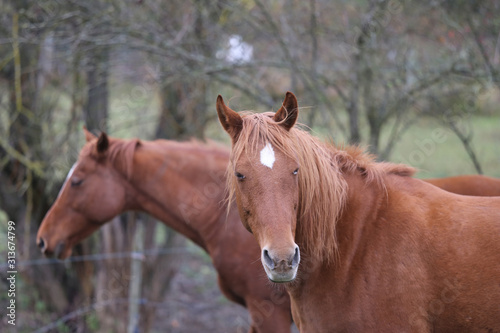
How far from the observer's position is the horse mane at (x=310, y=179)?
2.39 m

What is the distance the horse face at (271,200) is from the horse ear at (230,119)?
0.19 feet

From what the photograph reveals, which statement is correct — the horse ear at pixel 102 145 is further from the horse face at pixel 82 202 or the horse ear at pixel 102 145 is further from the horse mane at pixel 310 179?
the horse mane at pixel 310 179

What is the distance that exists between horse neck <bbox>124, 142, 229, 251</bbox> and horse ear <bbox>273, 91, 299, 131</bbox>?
1.52m

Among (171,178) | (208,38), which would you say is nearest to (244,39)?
(208,38)

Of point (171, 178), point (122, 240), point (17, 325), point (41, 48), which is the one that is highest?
point (41, 48)

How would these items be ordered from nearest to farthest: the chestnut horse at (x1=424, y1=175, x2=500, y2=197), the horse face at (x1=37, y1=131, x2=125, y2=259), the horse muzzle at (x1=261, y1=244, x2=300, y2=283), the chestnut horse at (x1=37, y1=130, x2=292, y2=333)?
the horse muzzle at (x1=261, y1=244, x2=300, y2=283), the chestnut horse at (x1=424, y1=175, x2=500, y2=197), the chestnut horse at (x1=37, y1=130, x2=292, y2=333), the horse face at (x1=37, y1=131, x2=125, y2=259)

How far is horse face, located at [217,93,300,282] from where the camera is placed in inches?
82.6

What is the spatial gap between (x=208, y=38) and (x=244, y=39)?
537 millimetres

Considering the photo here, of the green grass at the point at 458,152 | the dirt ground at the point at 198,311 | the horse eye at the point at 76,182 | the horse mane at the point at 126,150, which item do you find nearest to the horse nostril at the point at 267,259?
the horse mane at the point at 126,150

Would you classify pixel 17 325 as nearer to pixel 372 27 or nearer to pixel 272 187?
pixel 272 187

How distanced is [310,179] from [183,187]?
1.77 meters

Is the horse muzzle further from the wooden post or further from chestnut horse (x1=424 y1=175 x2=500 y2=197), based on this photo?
the wooden post

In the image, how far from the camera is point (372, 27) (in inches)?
179

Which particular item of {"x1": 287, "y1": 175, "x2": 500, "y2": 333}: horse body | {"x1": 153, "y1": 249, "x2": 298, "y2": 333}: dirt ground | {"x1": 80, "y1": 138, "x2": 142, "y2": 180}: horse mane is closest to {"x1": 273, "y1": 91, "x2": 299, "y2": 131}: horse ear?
{"x1": 287, "y1": 175, "x2": 500, "y2": 333}: horse body
